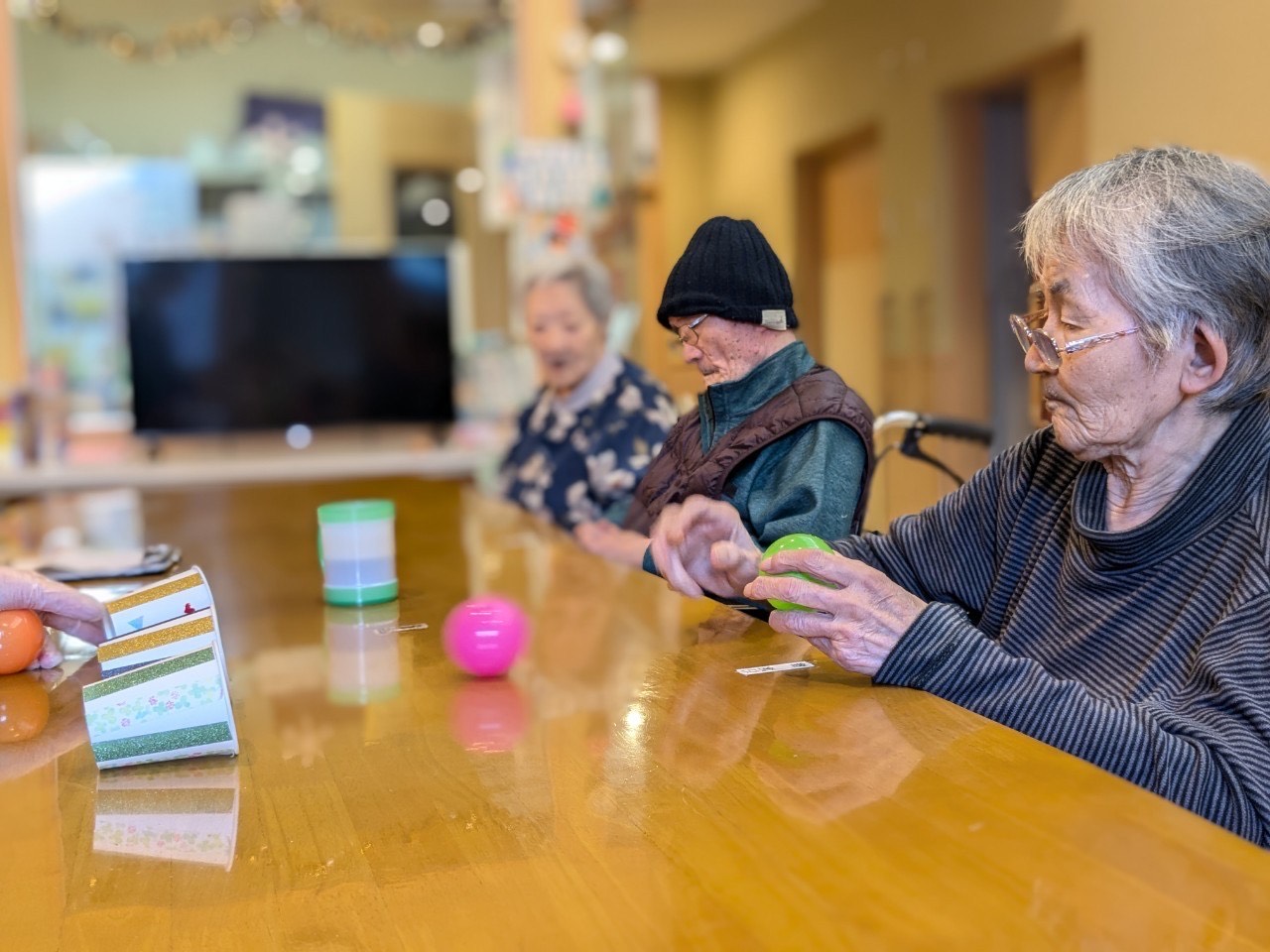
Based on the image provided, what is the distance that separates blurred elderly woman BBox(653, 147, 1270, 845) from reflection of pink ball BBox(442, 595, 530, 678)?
248mm

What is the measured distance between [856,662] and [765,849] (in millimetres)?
380

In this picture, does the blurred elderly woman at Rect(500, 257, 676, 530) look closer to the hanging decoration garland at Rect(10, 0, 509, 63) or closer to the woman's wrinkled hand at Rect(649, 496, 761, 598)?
the woman's wrinkled hand at Rect(649, 496, 761, 598)

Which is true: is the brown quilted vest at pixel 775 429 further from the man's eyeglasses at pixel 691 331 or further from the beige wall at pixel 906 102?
the beige wall at pixel 906 102

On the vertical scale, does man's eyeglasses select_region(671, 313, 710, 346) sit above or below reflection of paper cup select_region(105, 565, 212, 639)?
above

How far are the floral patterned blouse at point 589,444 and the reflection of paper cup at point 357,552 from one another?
660 millimetres

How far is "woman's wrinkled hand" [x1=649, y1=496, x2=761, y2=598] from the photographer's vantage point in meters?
1.40

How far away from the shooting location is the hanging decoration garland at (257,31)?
4.77m

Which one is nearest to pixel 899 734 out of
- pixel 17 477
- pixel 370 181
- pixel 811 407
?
pixel 811 407

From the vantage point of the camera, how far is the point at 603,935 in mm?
735

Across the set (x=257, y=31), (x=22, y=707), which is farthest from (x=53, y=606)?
(x=257, y=31)

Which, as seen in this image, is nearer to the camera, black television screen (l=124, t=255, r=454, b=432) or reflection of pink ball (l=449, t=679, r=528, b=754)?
reflection of pink ball (l=449, t=679, r=528, b=754)

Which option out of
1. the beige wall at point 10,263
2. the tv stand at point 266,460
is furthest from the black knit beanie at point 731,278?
the beige wall at point 10,263

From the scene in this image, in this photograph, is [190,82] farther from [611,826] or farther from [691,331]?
[611,826]

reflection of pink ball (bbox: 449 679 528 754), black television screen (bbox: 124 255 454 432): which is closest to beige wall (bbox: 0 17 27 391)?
black television screen (bbox: 124 255 454 432)
